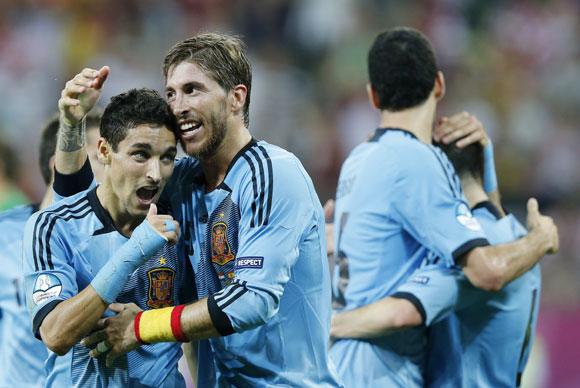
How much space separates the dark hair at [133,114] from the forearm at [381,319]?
4.65 feet

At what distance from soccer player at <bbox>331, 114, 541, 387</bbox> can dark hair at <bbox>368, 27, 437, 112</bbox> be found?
38cm

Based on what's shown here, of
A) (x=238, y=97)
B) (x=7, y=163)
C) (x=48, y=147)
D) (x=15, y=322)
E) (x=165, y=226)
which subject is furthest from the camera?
(x=7, y=163)

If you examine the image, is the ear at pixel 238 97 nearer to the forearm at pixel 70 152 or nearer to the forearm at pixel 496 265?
the forearm at pixel 70 152

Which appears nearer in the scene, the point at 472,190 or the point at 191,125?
the point at 191,125

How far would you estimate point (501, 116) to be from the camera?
1281 centimetres

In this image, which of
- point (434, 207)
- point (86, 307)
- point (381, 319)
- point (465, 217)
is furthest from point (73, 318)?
point (465, 217)

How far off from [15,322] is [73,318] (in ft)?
5.84

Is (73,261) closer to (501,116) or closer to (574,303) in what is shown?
(574,303)

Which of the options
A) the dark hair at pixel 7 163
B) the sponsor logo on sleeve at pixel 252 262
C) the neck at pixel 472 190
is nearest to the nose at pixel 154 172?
the sponsor logo on sleeve at pixel 252 262

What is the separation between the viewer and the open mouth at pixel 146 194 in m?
4.57

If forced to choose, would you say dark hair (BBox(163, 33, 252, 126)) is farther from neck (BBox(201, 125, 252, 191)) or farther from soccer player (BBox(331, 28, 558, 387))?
soccer player (BBox(331, 28, 558, 387))

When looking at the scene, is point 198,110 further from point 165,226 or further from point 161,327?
point 161,327

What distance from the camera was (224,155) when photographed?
466cm

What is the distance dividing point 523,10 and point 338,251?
891cm
